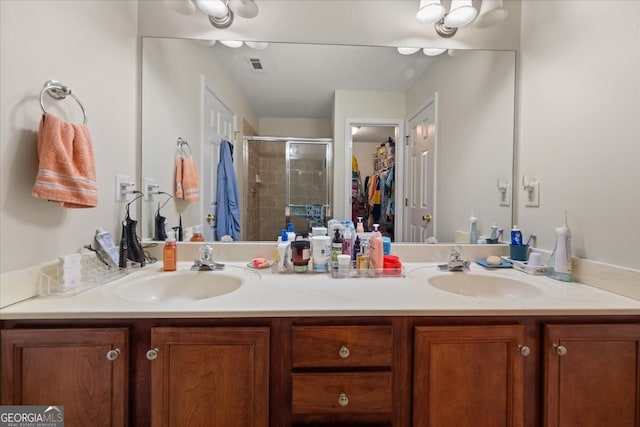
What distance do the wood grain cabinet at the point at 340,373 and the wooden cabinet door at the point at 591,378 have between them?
0.52 meters

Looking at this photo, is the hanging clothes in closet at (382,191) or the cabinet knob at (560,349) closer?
the cabinet knob at (560,349)

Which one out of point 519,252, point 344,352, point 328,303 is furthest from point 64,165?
point 519,252

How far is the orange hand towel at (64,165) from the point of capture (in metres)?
0.88

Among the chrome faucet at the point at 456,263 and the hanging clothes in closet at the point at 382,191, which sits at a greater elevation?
the hanging clothes in closet at the point at 382,191

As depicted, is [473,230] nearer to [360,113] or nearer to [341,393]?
[360,113]

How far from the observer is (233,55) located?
4.84ft

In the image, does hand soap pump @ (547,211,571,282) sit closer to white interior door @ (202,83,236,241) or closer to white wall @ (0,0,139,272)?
white interior door @ (202,83,236,241)

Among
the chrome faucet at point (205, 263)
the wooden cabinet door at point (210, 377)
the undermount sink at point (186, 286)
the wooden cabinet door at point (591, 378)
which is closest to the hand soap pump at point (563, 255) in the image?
the wooden cabinet door at point (591, 378)

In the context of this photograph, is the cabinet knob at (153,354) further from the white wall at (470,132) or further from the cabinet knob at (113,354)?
the white wall at (470,132)

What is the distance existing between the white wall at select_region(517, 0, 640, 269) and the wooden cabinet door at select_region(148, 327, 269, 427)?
1.30 metres

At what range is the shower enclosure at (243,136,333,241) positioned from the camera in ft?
4.95

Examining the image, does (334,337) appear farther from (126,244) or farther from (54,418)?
(126,244)

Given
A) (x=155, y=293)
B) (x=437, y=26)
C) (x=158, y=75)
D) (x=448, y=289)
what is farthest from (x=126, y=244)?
(x=437, y=26)

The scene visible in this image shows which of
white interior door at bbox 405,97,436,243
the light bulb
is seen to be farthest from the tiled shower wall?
the light bulb
